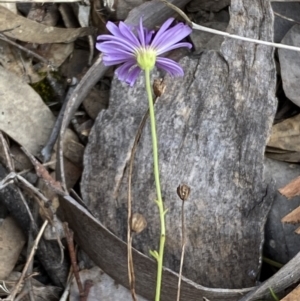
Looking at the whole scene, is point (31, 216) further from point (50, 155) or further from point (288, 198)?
point (288, 198)

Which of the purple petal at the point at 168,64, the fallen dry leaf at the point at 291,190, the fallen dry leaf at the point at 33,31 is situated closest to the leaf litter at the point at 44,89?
the fallen dry leaf at the point at 33,31

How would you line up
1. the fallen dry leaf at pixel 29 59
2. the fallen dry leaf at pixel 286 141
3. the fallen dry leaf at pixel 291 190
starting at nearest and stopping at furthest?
the fallen dry leaf at pixel 291 190, the fallen dry leaf at pixel 286 141, the fallen dry leaf at pixel 29 59

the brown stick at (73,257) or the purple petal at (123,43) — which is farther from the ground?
the purple petal at (123,43)

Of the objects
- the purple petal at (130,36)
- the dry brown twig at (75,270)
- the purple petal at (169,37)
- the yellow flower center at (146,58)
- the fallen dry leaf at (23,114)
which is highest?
the purple petal at (130,36)

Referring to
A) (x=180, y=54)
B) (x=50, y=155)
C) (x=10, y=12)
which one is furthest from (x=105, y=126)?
(x=10, y=12)

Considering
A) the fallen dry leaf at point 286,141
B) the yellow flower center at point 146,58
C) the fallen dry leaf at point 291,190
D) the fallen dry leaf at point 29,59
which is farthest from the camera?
the fallen dry leaf at point 29,59

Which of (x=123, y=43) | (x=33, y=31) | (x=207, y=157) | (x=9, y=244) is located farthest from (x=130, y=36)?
(x=9, y=244)

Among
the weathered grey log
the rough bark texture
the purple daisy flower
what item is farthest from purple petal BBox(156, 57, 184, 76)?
the weathered grey log

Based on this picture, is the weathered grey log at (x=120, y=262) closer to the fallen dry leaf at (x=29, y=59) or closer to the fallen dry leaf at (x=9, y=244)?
the fallen dry leaf at (x=9, y=244)
